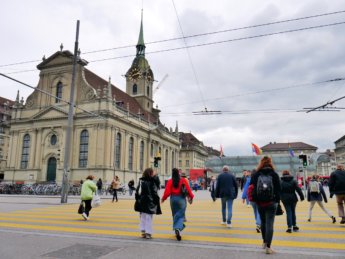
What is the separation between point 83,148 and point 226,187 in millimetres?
42616

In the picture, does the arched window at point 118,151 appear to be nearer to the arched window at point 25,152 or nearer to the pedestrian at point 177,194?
the arched window at point 25,152

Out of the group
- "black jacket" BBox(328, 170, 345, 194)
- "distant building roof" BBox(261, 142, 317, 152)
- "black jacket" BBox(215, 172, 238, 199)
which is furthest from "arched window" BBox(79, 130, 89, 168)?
"distant building roof" BBox(261, 142, 317, 152)

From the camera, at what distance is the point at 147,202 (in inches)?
332

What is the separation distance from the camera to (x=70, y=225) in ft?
35.3

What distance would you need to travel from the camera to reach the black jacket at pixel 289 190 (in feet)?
30.6

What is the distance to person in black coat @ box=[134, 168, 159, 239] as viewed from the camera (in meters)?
8.37

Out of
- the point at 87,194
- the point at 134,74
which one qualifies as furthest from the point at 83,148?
the point at 87,194

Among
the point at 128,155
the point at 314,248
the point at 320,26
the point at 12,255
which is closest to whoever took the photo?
the point at 12,255

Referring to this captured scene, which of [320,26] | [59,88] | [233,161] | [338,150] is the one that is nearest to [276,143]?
[338,150]

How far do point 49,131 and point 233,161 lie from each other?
3045cm

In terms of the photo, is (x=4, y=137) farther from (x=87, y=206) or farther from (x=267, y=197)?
(x=267, y=197)

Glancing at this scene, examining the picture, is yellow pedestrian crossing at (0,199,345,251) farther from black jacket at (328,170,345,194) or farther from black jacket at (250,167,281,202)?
black jacket at (250,167,281,202)

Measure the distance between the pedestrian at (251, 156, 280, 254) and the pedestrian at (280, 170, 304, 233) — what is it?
2.83 metres

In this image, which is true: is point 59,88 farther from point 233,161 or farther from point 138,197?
point 138,197
